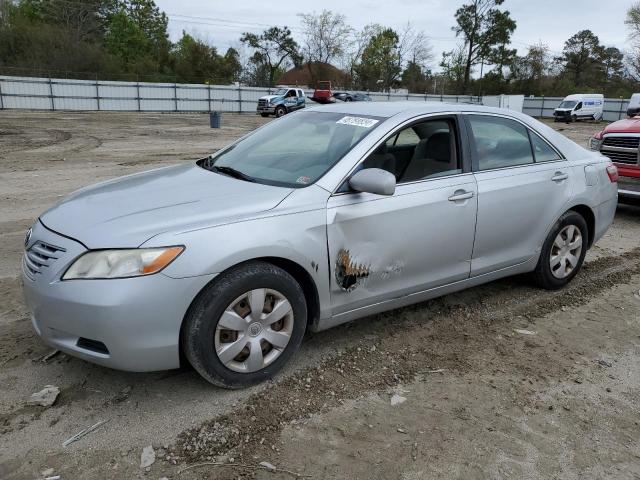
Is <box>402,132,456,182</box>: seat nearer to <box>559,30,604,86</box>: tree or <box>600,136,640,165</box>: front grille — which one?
<box>600,136,640,165</box>: front grille

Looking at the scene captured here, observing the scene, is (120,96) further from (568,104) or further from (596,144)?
(596,144)

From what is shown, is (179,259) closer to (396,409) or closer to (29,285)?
(29,285)

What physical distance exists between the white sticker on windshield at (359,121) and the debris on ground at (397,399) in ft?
5.75

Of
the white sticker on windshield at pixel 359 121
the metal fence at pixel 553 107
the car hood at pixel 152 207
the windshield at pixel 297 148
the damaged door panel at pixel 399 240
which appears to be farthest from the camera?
the metal fence at pixel 553 107

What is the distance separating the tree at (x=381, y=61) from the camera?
66.4 meters

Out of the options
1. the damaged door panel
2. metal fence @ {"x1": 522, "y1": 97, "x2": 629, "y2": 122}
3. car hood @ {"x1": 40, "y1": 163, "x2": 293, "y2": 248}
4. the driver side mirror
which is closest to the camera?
car hood @ {"x1": 40, "y1": 163, "x2": 293, "y2": 248}

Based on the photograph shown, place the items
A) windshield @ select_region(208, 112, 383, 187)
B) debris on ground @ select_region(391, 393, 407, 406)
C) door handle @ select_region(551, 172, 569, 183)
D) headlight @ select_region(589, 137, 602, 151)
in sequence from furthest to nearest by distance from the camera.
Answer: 1. headlight @ select_region(589, 137, 602, 151)
2. door handle @ select_region(551, 172, 569, 183)
3. windshield @ select_region(208, 112, 383, 187)
4. debris on ground @ select_region(391, 393, 407, 406)

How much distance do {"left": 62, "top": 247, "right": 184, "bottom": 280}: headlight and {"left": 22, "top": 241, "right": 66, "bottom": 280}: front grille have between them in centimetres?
17

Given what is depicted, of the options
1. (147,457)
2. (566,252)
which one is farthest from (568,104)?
(147,457)

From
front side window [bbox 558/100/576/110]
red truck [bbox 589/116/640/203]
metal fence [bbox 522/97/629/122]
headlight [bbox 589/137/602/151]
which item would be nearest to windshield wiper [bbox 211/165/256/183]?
red truck [bbox 589/116/640/203]

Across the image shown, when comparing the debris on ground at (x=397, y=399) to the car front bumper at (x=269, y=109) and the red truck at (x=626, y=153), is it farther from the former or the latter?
the car front bumper at (x=269, y=109)

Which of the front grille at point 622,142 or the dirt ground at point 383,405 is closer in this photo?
the dirt ground at point 383,405

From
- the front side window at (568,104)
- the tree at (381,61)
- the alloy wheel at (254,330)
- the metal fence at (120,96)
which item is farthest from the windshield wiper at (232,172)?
the tree at (381,61)

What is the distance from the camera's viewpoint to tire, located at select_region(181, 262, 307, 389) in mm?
2807
